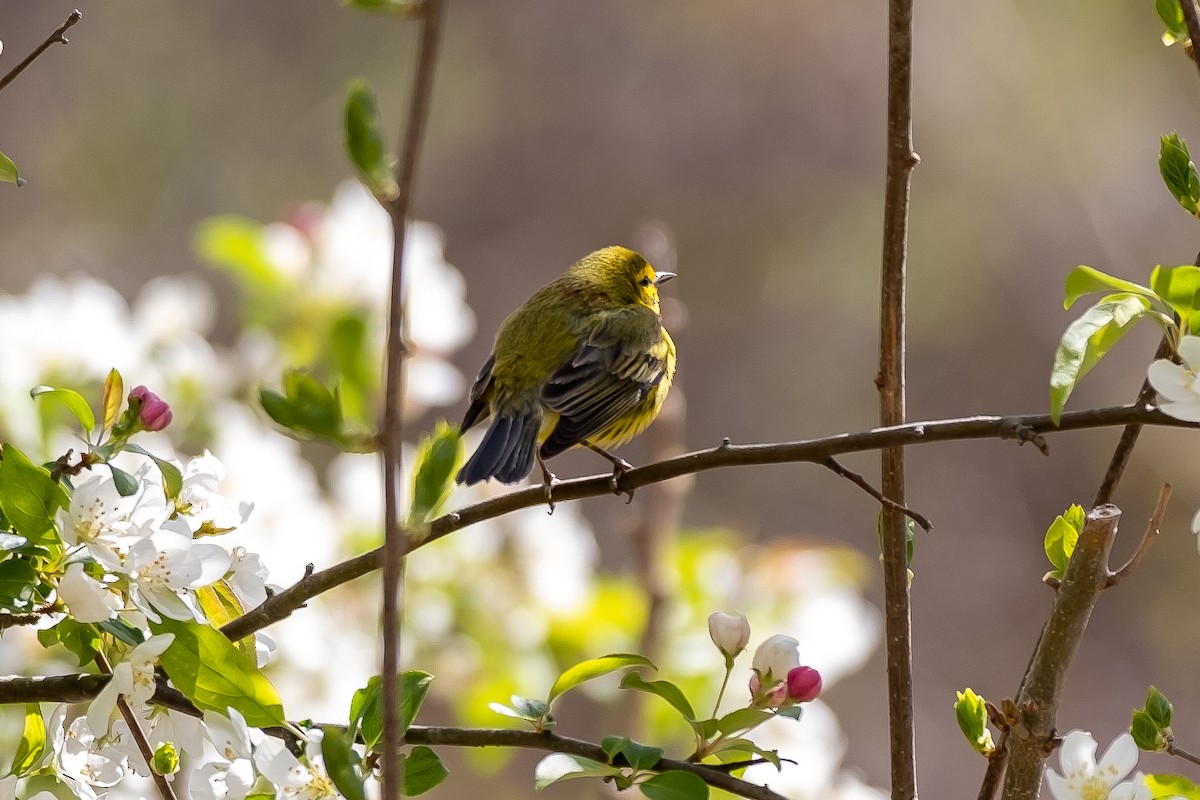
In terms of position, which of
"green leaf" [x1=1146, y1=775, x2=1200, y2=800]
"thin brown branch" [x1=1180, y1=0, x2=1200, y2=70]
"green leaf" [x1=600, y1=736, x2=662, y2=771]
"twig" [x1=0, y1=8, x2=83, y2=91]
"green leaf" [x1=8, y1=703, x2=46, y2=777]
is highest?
"thin brown branch" [x1=1180, y1=0, x2=1200, y2=70]

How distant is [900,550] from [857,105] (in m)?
8.72

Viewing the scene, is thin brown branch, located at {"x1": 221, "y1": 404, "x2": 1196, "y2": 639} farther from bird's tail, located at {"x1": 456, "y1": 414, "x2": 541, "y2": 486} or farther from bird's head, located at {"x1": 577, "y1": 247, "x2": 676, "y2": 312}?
bird's head, located at {"x1": 577, "y1": 247, "x2": 676, "y2": 312}

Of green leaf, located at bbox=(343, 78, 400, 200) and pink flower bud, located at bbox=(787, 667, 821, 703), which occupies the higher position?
Result: green leaf, located at bbox=(343, 78, 400, 200)

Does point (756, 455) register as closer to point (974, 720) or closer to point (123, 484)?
point (974, 720)

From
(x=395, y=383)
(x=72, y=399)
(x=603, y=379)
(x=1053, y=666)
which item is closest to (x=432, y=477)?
(x=395, y=383)

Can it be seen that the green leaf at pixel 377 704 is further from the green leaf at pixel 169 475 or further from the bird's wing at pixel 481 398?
the bird's wing at pixel 481 398

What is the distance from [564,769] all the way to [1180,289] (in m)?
0.63

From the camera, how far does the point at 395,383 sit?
0.63 m

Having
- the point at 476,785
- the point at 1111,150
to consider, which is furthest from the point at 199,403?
the point at 1111,150

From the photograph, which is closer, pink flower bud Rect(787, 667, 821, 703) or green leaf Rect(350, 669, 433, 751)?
green leaf Rect(350, 669, 433, 751)

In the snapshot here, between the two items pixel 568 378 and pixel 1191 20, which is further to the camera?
pixel 568 378

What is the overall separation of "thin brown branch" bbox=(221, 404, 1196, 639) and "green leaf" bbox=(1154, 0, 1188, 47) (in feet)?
1.29

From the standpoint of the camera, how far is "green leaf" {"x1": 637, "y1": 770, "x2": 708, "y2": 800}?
1.00 meters

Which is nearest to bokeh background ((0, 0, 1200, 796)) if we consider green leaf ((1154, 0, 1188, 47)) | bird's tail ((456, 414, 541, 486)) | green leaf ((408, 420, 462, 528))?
bird's tail ((456, 414, 541, 486))
